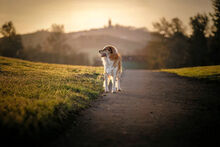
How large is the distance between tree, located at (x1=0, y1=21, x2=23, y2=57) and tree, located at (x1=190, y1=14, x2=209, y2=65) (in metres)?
55.5

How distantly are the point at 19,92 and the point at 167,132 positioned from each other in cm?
591

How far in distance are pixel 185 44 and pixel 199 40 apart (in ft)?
17.2

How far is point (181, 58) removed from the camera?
193ft

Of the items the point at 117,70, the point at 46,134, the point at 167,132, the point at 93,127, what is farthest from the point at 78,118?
the point at 117,70

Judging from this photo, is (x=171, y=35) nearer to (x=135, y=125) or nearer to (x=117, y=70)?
(x=117, y=70)

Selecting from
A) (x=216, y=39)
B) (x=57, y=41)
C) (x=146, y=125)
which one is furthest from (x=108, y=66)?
(x=57, y=41)

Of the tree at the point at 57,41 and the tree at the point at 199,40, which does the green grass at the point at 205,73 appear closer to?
the tree at the point at 199,40

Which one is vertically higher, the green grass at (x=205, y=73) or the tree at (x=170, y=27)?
the tree at (x=170, y=27)

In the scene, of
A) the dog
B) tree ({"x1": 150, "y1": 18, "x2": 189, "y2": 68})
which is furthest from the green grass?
tree ({"x1": 150, "y1": 18, "x2": 189, "y2": 68})

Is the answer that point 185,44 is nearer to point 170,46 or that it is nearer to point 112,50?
point 170,46

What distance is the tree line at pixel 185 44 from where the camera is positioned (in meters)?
48.2

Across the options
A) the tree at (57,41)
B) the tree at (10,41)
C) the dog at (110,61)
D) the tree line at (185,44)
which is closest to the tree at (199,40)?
the tree line at (185,44)

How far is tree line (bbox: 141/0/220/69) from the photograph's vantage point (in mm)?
48219

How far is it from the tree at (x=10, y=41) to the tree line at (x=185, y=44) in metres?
46.2
